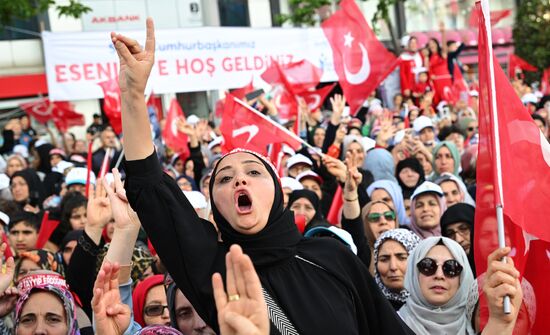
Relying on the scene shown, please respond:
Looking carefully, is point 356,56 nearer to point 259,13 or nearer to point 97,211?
point 97,211

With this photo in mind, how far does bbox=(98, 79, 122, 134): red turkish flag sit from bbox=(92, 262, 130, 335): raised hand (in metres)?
7.91

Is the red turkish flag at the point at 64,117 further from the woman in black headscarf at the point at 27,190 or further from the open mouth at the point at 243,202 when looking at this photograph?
the open mouth at the point at 243,202

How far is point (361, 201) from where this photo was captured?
21.2ft

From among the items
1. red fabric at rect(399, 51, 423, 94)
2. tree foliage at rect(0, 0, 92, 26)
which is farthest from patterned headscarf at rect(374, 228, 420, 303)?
red fabric at rect(399, 51, 423, 94)

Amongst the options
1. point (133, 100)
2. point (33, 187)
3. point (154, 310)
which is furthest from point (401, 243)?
point (33, 187)

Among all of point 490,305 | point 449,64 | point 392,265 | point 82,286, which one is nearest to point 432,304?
point 392,265

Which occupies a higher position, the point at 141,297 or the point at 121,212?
the point at 121,212

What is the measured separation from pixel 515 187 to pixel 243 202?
3.47 feet

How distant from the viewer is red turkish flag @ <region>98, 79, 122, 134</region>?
10.8 meters

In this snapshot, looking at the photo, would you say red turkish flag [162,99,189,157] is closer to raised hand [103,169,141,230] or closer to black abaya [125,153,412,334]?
raised hand [103,169,141,230]

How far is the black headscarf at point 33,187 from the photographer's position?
8.55 metres

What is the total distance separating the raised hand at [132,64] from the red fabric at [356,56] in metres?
6.22

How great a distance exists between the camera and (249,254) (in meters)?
2.47

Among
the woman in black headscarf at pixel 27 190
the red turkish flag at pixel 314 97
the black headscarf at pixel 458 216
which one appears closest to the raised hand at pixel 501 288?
the black headscarf at pixel 458 216
